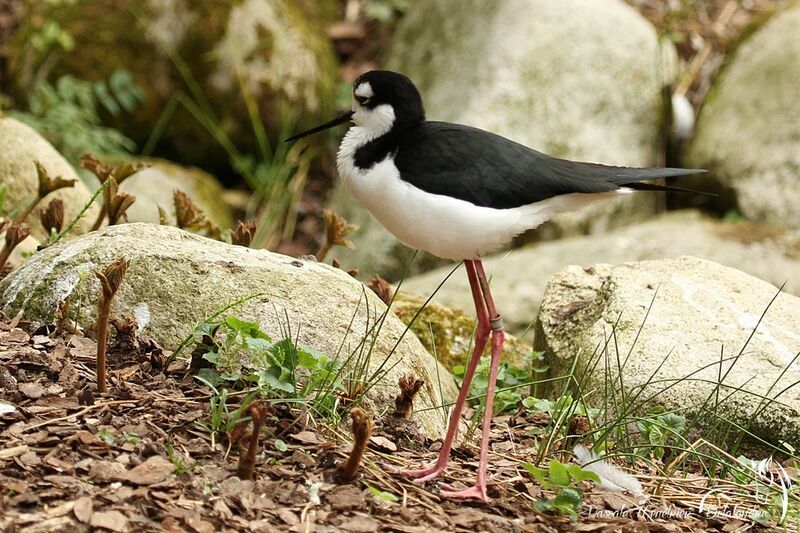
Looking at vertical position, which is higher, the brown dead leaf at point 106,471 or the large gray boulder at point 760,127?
the large gray boulder at point 760,127

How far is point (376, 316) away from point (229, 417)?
802 mm

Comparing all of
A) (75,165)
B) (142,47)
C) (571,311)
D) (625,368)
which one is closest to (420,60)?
A: (142,47)

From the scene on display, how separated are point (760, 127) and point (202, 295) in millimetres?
4964

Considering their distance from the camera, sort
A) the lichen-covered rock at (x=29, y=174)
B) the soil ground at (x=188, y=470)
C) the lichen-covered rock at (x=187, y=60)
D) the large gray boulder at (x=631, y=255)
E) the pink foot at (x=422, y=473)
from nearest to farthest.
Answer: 1. the soil ground at (x=188, y=470)
2. the pink foot at (x=422, y=473)
3. the lichen-covered rock at (x=29, y=174)
4. the large gray boulder at (x=631, y=255)
5. the lichen-covered rock at (x=187, y=60)

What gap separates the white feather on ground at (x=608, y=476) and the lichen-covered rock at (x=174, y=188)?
378cm

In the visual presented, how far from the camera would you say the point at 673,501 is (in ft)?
11.2

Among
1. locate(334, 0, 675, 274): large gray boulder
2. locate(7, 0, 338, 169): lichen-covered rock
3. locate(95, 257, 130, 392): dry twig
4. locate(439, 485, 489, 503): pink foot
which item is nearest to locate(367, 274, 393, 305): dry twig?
locate(439, 485, 489, 503): pink foot

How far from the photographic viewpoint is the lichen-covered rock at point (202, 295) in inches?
141

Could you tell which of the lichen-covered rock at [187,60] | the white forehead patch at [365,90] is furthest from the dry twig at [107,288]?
the lichen-covered rock at [187,60]

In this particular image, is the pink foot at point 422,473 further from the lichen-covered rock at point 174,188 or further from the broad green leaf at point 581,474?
the lichen-covered rock at point 174,188

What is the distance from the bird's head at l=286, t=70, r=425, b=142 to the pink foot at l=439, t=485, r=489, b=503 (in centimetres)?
128

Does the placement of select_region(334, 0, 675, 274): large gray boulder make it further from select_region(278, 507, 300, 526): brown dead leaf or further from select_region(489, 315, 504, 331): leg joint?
select_region(278, 507, 300, 526): brown dead leaf

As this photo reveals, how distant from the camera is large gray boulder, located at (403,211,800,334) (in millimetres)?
6094

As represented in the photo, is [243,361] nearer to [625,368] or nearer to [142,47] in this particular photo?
[625,368]
